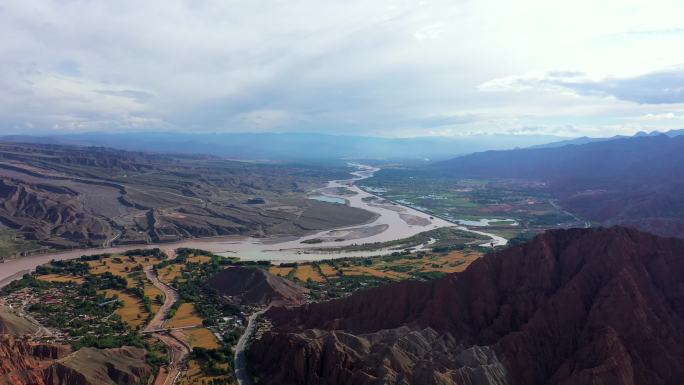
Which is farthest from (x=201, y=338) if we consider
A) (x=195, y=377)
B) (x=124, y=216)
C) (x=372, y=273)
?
(x=124, y=216)

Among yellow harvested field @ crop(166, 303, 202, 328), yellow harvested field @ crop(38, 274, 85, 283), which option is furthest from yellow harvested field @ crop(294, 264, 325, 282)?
yellow harvested field @ crop(38, 274, 85, 283)

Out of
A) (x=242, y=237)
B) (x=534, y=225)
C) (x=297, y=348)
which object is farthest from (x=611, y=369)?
(x=534, y=225)

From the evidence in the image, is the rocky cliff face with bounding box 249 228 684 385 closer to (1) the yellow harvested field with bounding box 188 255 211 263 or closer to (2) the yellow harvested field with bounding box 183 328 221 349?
(2) the yellow harvested field with bounding box 183 328 221 349

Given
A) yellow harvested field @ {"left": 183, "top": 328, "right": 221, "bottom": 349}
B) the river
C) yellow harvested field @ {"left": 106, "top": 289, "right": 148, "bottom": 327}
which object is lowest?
the river

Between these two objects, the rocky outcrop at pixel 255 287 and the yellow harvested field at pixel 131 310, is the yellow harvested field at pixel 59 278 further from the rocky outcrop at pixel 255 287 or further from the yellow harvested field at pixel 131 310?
the rocky outcrop at pixel 255 287

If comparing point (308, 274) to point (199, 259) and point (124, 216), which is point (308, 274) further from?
point (124, 216)
